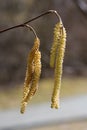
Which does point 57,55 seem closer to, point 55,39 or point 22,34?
point 55,39

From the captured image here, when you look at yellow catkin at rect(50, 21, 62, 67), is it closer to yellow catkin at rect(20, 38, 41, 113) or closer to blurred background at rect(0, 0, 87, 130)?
yellow catkin at rect(20, 38, 41, 113)

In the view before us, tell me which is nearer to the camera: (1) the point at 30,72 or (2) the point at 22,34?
(1) the point at 30,72

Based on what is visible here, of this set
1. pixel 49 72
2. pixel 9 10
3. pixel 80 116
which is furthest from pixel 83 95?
pixel 9 10

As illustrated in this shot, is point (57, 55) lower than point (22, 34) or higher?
lower

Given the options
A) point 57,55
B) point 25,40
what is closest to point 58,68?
point 57,55

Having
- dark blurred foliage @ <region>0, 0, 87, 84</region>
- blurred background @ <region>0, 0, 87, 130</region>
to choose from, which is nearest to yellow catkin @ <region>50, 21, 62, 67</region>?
blurred background @ <region>0, 0, 87, 130</region>

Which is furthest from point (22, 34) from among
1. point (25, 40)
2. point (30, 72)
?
point (30, 72)

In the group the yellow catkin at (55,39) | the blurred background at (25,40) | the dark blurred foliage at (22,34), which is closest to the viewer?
the yellow catkin at (55,39)

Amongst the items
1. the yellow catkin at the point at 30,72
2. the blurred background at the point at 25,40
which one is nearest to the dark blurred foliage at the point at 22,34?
the blurred background at the point at 25,40

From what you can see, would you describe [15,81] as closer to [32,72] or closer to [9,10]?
[9,10]

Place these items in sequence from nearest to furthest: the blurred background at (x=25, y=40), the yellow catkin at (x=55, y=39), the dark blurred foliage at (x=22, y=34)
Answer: the yellow catkin at (x=55, y=39)
the blurred background at (x=25, y=40)
the dark blurred foliage at (x=22, y=34)

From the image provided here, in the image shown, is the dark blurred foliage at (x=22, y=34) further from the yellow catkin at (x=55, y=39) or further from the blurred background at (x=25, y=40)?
the yellow catkin at (x=55, y=39)

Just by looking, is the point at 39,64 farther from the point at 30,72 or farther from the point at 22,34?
the point at 22,34
